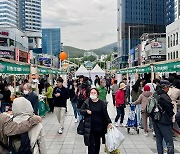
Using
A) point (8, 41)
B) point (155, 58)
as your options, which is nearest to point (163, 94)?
point (155, 58)

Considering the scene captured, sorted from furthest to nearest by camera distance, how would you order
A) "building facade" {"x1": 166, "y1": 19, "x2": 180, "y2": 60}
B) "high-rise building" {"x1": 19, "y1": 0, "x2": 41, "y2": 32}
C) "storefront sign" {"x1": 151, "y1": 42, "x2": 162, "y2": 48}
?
"high-rise building" {"x1": 19, "y1": 0, "x2": 41, "y2": 32}, "storefront sign" {"x1": 151, "y1": 42, "x2": 162, "y2": 48}, "building facade" {"x1": 166, "y1": 19, "x2": 180, "y2": 60}

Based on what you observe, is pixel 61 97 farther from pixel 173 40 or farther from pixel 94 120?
pixel 173 40

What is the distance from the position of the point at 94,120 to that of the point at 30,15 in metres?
172

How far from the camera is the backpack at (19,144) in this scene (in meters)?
3.52

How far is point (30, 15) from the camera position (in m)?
171

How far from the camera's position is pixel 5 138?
11.6ft

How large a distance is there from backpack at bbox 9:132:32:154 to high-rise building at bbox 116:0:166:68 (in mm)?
111389

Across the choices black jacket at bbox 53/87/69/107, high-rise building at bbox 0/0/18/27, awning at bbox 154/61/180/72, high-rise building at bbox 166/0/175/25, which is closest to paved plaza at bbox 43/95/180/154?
black jacket at bbox 53/87/69/107

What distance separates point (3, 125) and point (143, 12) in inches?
4939

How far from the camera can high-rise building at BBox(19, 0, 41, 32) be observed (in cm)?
16625

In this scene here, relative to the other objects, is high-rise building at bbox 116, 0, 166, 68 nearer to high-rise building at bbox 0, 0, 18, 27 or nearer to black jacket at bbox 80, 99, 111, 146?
high-rise building at bbox 0, 0, 18, 27

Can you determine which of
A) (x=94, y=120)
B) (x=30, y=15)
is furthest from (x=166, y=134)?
(x=30, y=15)

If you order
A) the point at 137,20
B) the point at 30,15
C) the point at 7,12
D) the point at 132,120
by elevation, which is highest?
the point at 30,15

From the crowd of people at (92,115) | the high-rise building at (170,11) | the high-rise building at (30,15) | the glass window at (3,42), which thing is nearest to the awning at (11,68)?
the crowd of people at (92,115)
